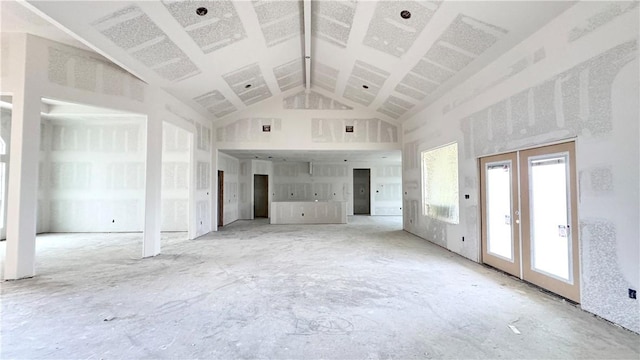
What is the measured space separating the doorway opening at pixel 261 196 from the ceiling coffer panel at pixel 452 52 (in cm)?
826

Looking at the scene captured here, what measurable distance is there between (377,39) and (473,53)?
4.96ft

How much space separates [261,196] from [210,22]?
9.18m

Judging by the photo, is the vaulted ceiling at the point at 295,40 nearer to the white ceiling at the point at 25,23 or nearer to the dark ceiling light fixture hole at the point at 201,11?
the dark ceiling light fixture hole at the point at 201,11

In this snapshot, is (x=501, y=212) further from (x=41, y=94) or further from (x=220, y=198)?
(x=220, y=198)

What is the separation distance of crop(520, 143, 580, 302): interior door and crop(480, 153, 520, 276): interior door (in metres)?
0.17

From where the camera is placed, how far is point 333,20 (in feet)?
15.7

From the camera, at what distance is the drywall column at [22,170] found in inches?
153

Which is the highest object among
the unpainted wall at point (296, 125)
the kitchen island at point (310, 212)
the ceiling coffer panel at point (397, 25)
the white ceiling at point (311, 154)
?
the ceiling coffer panel at point (397, 25)

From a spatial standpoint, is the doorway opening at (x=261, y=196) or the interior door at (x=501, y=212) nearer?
the interior door at (x=501, y=212)

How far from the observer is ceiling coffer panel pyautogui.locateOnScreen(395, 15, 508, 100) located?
3740 millimetres

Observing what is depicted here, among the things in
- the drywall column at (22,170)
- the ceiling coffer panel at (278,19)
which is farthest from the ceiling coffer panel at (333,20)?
the drywall column at (22,170)

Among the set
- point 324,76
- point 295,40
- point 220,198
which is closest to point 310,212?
point 220,198

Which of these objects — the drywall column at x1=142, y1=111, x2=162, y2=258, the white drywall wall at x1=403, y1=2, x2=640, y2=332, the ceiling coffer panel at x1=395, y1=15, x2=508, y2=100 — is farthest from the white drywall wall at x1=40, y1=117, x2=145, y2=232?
the white drywall wall at x1=403, y1=2, x2=640, y2=332

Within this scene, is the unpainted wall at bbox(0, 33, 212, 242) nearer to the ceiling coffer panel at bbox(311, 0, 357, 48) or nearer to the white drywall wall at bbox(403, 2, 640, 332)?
the ceiling coffer panel at bbox(311, 0, 357, 48)
